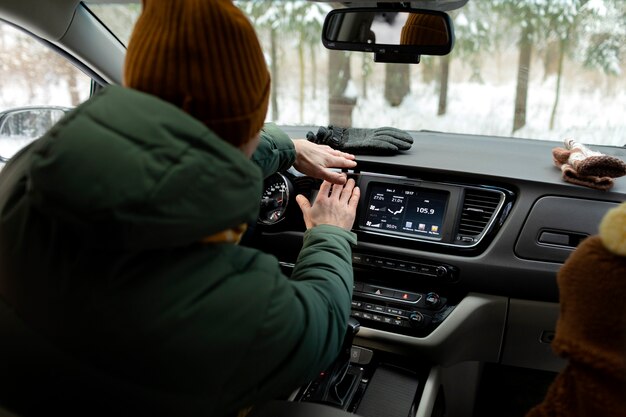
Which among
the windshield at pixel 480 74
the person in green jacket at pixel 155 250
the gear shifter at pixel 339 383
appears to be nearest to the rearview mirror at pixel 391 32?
the gear shifter at pixel 339 383

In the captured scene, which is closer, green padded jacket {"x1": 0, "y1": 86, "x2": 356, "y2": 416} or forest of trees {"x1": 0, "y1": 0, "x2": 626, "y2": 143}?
green padded jacket {"x1": 0, "y1": 86, "x2": 356, "y2": 416}

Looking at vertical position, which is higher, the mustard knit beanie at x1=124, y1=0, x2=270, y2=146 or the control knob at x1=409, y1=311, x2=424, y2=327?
the mustard knit beanie at x1=124, y1=0, x2=270, y2=146

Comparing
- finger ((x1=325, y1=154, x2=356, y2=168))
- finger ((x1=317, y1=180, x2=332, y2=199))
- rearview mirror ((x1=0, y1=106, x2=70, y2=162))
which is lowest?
rearview mirror ((x1=0, y1=106, x2=70, y2=162))

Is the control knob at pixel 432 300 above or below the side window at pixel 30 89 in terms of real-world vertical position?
below

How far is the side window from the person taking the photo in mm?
2809

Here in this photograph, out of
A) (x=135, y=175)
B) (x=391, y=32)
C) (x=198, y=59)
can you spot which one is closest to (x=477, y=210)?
(x=391, y=32)

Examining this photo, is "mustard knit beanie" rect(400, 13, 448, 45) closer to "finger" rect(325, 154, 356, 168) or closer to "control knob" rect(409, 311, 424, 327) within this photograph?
"finger" rect(325, 154, 356, 168)

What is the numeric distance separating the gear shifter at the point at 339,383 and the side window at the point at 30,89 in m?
1.78

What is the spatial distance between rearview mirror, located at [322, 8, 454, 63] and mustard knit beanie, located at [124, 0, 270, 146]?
120cm

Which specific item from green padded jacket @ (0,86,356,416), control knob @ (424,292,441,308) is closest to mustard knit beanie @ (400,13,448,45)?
control knob @ (424,292,441,308)

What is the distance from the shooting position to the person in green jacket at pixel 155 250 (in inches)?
32.5

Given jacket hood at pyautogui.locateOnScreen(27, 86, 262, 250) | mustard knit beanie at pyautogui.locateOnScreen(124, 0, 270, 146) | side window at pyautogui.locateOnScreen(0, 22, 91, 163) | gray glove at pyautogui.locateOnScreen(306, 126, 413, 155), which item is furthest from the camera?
side window at pyautogui.locateOnScreen(0, 22, 91, 163)

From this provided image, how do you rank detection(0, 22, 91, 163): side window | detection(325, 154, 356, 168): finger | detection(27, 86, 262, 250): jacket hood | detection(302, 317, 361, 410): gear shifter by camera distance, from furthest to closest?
detection(0, 22, 91, 163): side window, detection(325, 154, 356, 168): finger, detection(302, 317, 361, 410): gear shifter, detection(27, 86, 262, 250): jacket hood

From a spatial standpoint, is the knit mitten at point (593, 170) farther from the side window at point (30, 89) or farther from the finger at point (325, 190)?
the side window at point (30, 89)
